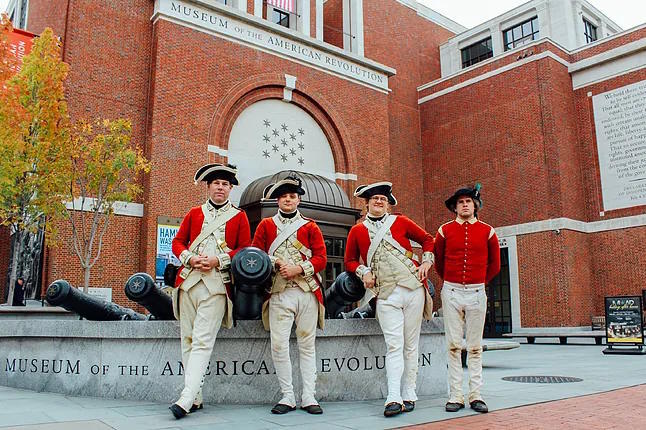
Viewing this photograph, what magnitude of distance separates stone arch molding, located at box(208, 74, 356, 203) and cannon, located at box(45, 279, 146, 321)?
11432 millimetres

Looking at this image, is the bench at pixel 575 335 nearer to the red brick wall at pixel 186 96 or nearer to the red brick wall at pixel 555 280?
→ the red brick wall at pixel 555 280

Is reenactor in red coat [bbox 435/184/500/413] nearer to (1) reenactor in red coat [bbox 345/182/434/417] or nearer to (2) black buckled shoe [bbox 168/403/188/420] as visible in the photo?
(1) reenactor in red coat [bbox 345/182/434/417]

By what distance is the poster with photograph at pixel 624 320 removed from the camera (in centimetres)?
1343

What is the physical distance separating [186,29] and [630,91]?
16.5 meters

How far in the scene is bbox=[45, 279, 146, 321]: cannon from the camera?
630 centimetres

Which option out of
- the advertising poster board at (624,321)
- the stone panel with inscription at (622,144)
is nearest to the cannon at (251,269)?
the advertising poster board at (624,321)

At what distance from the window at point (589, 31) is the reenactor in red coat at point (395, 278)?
2676 centimetres

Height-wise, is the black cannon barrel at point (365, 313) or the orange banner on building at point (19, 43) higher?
the orange banner on building at point (19, 43)

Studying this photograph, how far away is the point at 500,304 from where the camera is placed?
78.1ft

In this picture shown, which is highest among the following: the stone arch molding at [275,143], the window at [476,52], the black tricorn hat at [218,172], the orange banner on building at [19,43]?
the window at [476,52]

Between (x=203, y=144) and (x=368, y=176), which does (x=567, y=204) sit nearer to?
(x=368, y=176)

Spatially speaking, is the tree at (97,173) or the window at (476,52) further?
the window at (476,52)

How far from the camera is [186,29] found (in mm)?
17875

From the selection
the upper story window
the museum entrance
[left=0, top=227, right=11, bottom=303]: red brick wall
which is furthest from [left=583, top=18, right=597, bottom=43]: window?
[left=0, top=227, right=11, bottom=303]: red brick wall
